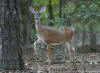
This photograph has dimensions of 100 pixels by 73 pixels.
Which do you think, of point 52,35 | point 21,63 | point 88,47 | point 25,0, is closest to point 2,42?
point 21,63

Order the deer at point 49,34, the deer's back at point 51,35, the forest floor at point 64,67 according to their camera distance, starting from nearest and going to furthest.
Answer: the forest floor at point 64,67
the deer at point 49,34
the deer's back at point 51,35

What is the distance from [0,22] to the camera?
25.1ft

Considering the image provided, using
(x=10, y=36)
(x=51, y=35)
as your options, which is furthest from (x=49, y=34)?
(x=10, y=36)

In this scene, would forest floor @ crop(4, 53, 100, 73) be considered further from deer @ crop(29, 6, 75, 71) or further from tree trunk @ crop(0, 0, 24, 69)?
deer @ crop(29, 6, 75, 71)

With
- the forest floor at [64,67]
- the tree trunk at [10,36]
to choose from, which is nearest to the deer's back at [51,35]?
the forest floor at [64,67]

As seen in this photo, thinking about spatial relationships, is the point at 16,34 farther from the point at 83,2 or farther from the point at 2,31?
the point at 83,2

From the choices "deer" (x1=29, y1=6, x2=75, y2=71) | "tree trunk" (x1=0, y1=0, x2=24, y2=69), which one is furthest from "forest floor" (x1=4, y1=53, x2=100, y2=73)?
"deer" (x1=29, y1=6, x2=75, y2=71)

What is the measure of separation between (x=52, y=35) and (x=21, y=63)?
336 centimetres

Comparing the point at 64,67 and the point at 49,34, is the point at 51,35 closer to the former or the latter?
the point at 49,34

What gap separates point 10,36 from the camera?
7.75 metres

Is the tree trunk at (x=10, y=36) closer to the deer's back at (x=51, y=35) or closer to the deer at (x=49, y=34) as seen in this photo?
the deer at (x=49, y=34)

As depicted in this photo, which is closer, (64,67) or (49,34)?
(64,67)

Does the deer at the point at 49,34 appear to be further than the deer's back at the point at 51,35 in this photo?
No

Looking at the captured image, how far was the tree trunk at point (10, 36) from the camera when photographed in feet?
25.2
